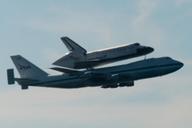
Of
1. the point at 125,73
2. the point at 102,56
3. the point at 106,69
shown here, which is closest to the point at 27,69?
the point at 106,69

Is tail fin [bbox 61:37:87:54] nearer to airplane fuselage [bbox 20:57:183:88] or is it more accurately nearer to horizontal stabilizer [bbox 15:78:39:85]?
airplane fuselage [bbox 20:57:183:88]

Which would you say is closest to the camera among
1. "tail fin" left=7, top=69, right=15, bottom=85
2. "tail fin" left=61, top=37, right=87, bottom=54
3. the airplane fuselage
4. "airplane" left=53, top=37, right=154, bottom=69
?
the airplane fuselage

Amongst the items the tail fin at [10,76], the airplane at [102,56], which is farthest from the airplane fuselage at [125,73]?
the tail fin at [10,76]

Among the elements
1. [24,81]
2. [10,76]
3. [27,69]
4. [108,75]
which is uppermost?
[27,69]

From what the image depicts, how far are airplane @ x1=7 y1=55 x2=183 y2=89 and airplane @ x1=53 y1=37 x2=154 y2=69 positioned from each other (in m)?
1.92

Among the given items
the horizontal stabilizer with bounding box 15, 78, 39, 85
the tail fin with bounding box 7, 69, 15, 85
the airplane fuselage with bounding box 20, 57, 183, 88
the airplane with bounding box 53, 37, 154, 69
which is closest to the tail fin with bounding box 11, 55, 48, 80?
the horizontal stabilizer with bounding box 15, 78, 39, 85

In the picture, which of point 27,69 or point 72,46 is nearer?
point 72,46

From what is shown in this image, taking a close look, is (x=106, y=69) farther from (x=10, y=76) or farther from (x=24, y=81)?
(x=10, y=76)

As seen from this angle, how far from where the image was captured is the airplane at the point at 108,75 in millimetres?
154750

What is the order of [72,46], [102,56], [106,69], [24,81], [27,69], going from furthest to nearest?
[27,69] < [72,46] < [24,81] < [106,69] < [102,56]

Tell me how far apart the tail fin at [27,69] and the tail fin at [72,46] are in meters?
9.58

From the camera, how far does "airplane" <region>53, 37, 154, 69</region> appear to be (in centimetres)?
15475

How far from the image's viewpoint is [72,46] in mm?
164875

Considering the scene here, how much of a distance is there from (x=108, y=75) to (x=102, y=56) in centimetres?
444
